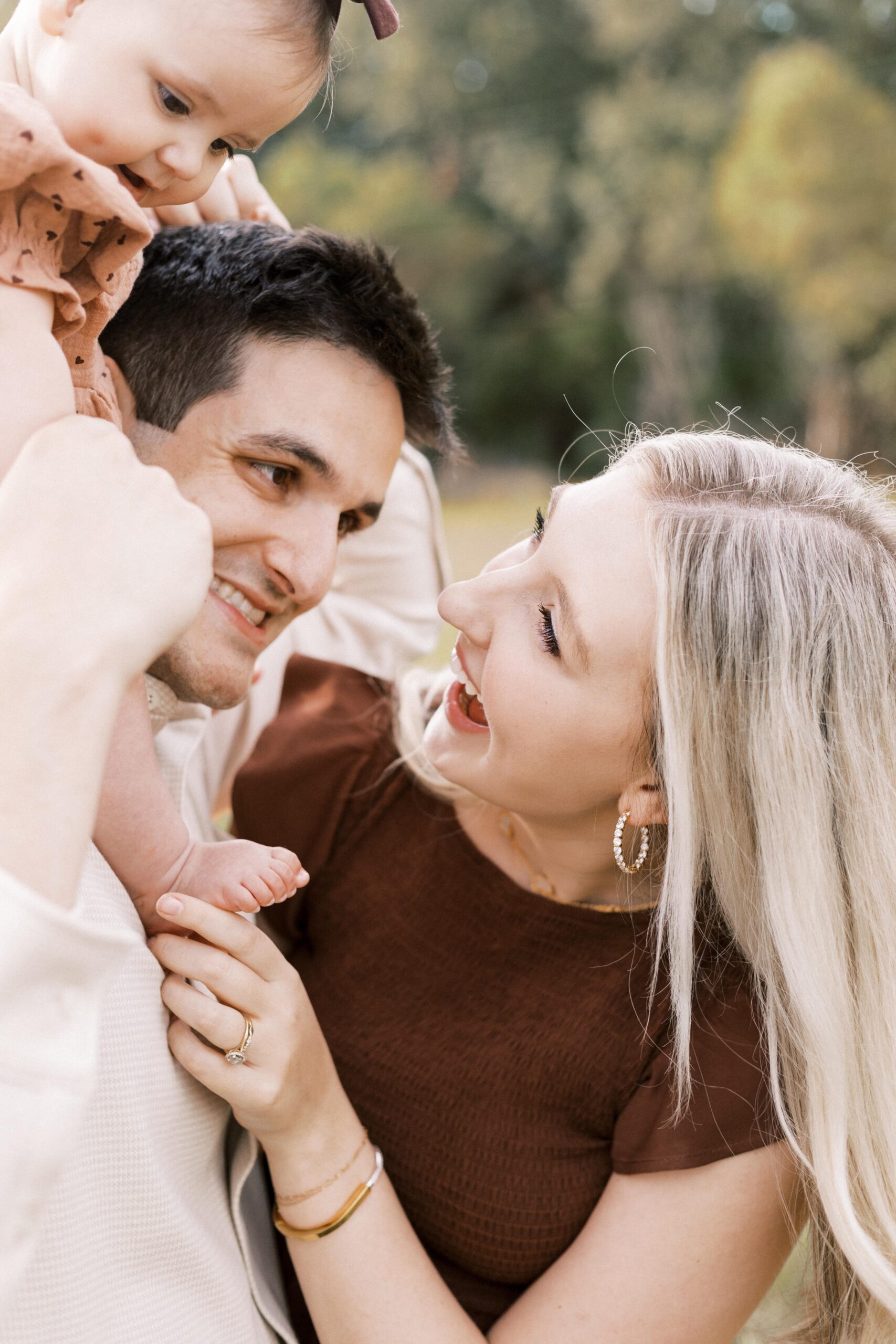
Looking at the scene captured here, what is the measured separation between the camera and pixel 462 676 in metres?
2.06

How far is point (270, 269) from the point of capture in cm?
199

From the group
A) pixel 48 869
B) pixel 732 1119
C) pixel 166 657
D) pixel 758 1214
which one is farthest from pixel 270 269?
pixel 758 1214

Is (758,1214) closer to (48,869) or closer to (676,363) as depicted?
(48,869)

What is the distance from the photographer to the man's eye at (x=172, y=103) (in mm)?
1568

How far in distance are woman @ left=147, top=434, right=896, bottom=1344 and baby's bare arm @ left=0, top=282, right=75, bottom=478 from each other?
2.30ft

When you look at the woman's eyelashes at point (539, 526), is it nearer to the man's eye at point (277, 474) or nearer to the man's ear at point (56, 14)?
the man's eye at point (277, 474)

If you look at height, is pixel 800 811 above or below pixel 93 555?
below

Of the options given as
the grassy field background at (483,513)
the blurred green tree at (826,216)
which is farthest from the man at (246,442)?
the blurred green tree at (826,216)

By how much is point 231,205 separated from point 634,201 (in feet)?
67.8

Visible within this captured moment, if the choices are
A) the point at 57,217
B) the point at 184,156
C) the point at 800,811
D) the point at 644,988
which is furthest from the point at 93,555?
the point at 644,988

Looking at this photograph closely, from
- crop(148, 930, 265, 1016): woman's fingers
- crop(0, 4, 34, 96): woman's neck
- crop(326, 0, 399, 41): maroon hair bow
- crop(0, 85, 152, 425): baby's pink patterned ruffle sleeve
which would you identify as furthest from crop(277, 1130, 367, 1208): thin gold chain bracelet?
crop(326, 0, 399, 41): maroon hair bow

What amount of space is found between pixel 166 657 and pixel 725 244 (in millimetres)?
20502

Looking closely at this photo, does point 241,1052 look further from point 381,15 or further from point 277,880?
point 381,15

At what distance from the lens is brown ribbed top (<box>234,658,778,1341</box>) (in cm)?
180
